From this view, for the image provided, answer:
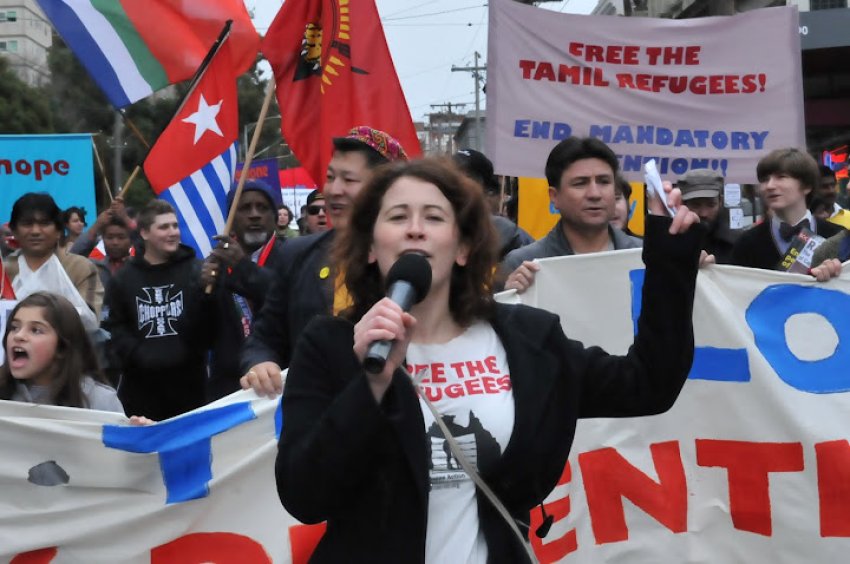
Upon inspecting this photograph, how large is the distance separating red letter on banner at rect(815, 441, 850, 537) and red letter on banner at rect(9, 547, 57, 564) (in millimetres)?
2691

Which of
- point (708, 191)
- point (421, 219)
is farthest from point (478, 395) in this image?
point (708, 191)

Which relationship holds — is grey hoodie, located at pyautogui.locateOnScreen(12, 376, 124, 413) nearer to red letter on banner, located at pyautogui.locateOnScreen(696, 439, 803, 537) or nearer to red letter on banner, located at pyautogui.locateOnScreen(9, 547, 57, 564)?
red letter on banner, located at pyautogui.locateOnScreen(9, 547, 57, 564)

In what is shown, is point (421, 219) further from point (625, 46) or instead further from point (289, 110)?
point (625, 46)

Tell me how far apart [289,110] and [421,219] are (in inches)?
136

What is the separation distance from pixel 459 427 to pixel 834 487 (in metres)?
2.57

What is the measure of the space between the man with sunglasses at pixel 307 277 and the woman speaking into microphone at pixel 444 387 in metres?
1.04

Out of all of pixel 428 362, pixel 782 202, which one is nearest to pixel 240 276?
pixel 428 362

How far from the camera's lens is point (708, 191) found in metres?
4.75

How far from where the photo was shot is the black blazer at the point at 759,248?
5.41m

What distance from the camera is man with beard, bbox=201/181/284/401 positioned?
445cm

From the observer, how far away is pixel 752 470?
437 cm

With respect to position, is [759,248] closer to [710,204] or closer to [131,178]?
[710,204]

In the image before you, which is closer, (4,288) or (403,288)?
(403,288)

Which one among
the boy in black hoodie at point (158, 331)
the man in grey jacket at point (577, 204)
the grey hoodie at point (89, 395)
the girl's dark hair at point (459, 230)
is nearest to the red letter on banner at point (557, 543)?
the man in grey jacket at point (577, 204)
